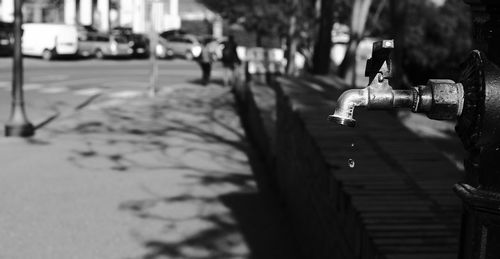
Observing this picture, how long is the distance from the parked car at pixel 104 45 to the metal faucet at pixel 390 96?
134ft

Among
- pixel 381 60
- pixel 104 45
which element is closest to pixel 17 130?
pixel 381 60

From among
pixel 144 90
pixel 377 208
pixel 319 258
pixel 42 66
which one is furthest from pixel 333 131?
pixel 42 66

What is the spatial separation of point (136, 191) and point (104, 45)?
117 ft

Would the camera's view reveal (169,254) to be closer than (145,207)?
Yes

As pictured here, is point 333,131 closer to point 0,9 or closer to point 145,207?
point 145,207

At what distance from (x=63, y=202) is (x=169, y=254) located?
2.11m

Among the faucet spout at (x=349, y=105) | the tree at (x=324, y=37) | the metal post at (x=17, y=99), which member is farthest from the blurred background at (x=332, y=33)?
the faucet spout at (x=349, y=105)

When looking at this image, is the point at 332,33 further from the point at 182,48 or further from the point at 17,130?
the point at 182,48

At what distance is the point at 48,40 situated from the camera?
39.2 meters

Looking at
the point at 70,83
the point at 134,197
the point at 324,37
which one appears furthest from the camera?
the point at 70,83

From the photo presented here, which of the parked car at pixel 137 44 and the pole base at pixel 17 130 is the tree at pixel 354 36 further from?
the parked car at pixel 137 44

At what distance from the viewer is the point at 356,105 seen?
2.53m

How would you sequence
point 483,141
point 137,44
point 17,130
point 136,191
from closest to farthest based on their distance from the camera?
point 483,141 < point 136,191 < point 17,130 < point 137,44

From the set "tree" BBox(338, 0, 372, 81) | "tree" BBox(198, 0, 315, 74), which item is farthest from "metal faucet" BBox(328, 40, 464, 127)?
"tree" BBox(198, 0, 315, 74)
